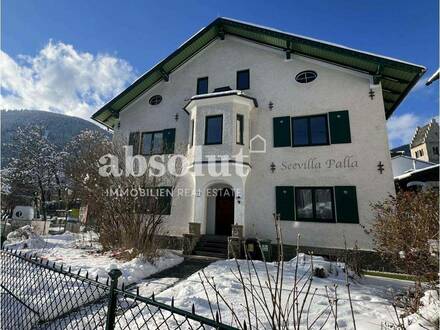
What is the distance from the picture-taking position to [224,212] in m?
12.6

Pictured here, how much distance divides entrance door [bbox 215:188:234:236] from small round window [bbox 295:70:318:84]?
6326 millimetres

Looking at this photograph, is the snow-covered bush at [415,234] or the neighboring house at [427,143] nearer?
the snow-covered bush at [415,234]

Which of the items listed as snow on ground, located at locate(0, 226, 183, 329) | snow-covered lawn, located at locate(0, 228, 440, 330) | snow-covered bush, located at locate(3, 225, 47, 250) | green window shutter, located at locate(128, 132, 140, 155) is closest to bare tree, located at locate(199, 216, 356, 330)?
snow-covered lawn, located at locate(0, 228, 440, 330)

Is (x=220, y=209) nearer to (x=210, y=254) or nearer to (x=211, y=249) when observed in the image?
(x=211, y=249)

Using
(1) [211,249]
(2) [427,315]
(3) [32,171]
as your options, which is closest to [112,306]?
(2) [427,315]

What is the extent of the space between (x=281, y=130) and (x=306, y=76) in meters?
2.89

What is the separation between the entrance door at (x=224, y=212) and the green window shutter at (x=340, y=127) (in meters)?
5.45

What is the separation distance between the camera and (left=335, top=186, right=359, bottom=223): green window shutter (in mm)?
9852

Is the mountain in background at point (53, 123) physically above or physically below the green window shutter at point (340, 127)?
above

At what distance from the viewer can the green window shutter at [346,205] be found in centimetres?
985

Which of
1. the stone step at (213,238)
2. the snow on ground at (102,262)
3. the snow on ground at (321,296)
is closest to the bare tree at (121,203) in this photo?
the snow on ground at (102,262)

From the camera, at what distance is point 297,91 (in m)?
11.9

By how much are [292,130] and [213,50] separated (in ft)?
21.9

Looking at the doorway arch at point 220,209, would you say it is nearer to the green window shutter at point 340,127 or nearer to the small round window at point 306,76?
the green window shutter at point 340,127
